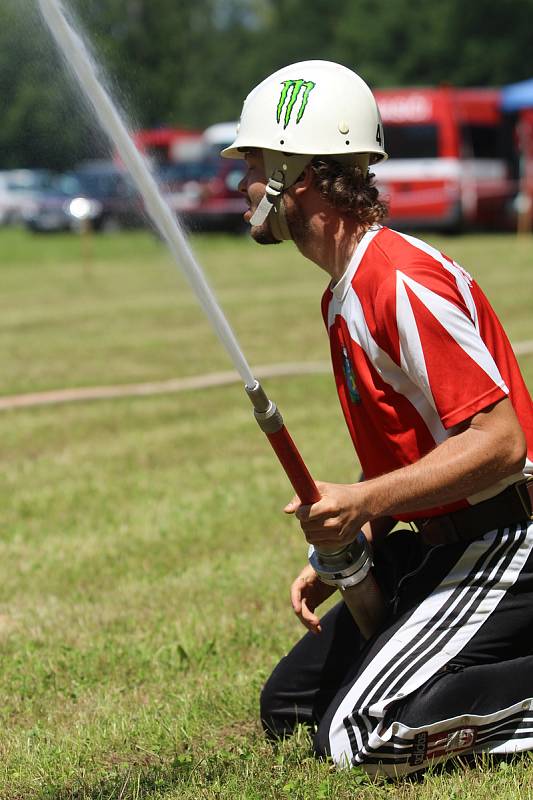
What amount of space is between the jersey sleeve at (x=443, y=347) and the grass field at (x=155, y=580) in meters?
0.64

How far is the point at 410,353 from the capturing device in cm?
346

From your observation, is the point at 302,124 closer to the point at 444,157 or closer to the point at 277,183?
the point at 277,183

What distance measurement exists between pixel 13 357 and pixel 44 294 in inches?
296

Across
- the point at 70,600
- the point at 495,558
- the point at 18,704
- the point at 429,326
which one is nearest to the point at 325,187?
the point at 429,326

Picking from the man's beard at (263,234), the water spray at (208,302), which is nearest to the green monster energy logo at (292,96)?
the man's beard at (263,234)

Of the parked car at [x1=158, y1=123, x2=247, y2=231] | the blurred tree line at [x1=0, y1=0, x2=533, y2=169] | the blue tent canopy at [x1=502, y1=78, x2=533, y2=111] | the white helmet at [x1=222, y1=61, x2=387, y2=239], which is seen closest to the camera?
the white helmet at [x1=222, y1=61, x2=387, y2=239]

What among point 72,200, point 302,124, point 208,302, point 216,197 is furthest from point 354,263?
point 72,200

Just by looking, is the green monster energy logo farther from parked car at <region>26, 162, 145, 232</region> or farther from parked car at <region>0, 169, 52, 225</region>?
parked car at <region>0, 169, 52, 225</region>

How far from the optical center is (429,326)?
341cm

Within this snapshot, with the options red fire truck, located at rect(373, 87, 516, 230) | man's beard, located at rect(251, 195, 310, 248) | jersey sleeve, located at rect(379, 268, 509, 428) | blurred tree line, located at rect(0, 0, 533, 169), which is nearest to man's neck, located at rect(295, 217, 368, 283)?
man's beard, located at rect(251, 195, 310, 248)

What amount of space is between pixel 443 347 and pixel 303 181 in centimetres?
66

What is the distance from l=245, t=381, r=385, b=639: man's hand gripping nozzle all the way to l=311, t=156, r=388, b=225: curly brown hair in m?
0.68

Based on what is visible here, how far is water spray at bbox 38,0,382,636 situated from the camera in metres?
2.62

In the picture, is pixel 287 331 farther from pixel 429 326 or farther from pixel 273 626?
pixel 429 326
